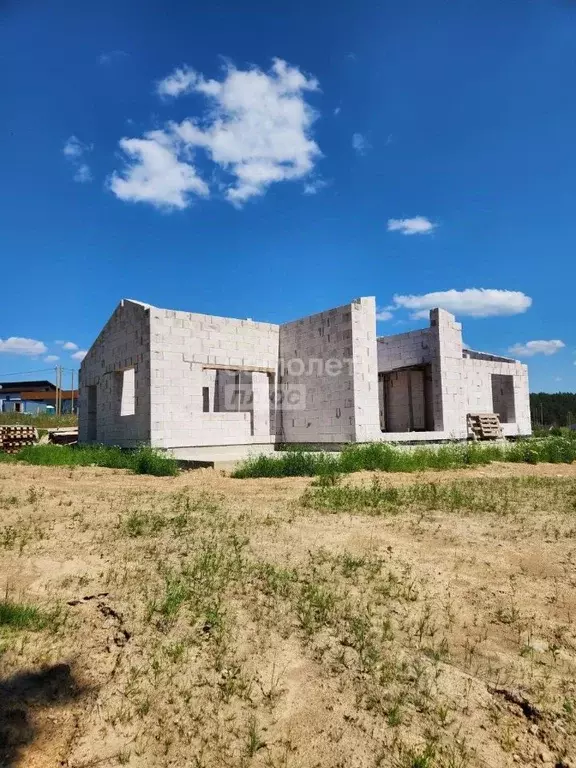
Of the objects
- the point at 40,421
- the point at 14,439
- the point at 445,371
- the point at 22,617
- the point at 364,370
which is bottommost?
the point at 22,617

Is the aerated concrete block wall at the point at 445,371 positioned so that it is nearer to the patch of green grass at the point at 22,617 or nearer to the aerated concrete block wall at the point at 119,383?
the aerated concrete block wall at the point at 119,383

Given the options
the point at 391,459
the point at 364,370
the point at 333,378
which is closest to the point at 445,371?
the point at 364,370

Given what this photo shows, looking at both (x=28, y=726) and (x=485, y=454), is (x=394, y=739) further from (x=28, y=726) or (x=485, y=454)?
(x=485, y=454)

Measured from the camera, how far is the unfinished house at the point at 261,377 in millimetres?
12734

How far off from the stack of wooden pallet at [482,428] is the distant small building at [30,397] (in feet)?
128

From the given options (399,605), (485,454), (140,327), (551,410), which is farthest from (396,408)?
(551,410)

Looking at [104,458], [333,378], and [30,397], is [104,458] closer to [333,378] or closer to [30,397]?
[333,378]

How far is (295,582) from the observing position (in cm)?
427

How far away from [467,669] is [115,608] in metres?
2.41

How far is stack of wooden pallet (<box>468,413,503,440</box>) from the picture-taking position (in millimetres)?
15922

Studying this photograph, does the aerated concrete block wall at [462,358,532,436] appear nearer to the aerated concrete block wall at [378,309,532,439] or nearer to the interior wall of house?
the aerated concrete block wall at [378,309,532,439]

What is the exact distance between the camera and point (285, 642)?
135 inches

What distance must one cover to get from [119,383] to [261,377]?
4.11 meters

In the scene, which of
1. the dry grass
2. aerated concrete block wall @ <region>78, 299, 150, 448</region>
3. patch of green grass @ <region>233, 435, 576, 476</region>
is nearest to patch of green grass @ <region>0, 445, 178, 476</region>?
aerated concrete block wall @ <region>78, 299, 150, 448</region>
